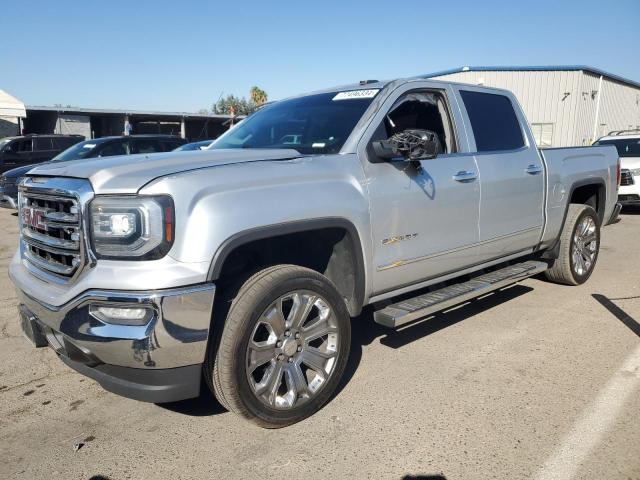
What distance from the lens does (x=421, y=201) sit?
3705 mm

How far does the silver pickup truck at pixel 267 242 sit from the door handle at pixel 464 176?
0.01 m

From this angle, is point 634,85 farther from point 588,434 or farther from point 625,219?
point 588,434

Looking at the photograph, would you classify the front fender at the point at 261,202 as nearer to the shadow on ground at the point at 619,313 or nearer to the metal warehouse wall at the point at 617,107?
the shadow on ground at the point at 619,313

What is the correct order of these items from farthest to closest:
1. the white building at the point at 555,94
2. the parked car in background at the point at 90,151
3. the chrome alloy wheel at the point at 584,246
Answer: the white building at the point at 555,94 < the parked car in background at the point at 90,151 < the chrome alloy wheel at the point at 584,246

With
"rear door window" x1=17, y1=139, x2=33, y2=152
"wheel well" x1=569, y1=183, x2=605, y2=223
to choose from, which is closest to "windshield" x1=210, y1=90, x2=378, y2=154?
"wheel well" x1=569, y1=183, x2=605, y2=223

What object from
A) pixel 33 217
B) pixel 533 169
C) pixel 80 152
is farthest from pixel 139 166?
pixel 80 152

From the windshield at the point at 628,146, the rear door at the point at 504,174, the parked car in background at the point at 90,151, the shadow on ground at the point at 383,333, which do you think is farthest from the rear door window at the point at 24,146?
the windshield at the point at 628,146

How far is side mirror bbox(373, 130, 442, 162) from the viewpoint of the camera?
11.1 ft

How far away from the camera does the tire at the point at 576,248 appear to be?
18.7ft

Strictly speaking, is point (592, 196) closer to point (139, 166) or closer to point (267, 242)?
point (267, 242)

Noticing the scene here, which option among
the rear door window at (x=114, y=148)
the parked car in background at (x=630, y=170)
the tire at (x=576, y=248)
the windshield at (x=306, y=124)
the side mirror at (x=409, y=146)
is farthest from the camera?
the parked car in background at (x=630, y=170)

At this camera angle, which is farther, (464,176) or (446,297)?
(464,176)

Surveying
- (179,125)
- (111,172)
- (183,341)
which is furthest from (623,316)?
(179,125)

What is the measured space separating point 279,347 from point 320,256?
2.57 feet
